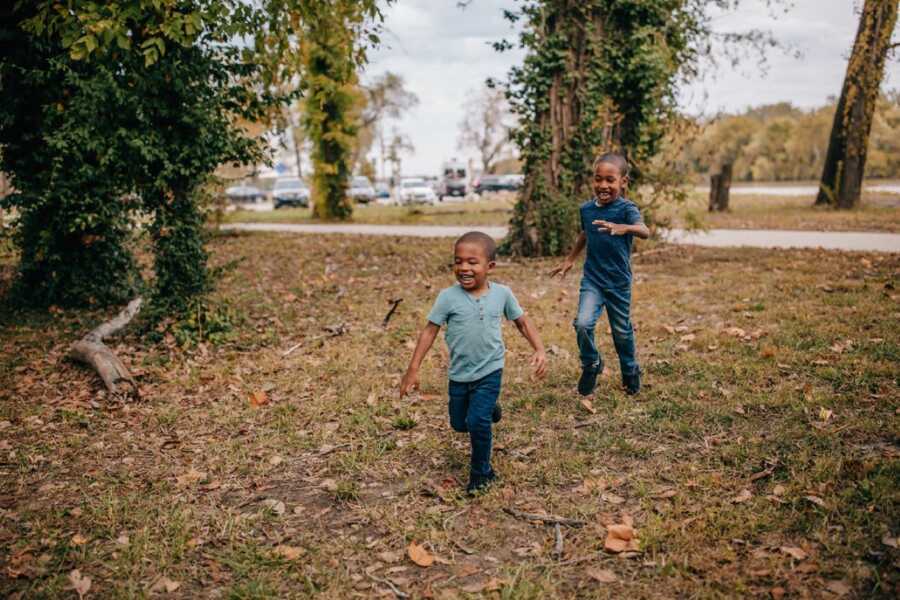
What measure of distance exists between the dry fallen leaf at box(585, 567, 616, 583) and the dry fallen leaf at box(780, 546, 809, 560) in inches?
33.1

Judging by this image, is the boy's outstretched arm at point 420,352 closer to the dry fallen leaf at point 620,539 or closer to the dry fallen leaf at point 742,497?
the dry fallen leaf at point 620,539

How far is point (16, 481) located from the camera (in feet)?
15.1

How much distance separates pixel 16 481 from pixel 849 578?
16.4ft

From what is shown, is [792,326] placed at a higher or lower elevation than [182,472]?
higher

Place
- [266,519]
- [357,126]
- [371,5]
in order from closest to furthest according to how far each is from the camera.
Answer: [266,519] < [371,5] < [357,126]

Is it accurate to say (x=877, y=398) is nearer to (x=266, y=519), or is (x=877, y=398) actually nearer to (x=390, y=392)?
(x=390, y=392)

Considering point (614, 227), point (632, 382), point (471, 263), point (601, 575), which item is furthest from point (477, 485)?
point (614, 227)

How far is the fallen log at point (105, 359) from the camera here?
6.16 metres

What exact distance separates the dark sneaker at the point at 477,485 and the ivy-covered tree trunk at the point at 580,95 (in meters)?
8.44

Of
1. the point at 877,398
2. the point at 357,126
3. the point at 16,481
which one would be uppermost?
the point at 357,126

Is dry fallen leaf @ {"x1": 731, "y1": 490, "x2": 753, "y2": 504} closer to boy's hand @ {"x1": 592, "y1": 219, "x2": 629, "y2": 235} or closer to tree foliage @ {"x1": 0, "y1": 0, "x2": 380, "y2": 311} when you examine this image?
boy's hand @ {"x1": 592, "y1": 219, "x2": 629, "y2": 235}

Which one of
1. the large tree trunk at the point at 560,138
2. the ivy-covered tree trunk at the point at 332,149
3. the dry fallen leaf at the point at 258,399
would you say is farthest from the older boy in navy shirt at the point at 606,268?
the ivy-covered tree trunk at the point at 332,149

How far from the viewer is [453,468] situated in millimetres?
4484

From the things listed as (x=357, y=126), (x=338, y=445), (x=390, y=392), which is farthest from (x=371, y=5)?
(x=357, y=126)
